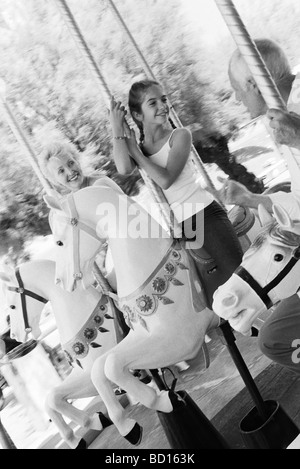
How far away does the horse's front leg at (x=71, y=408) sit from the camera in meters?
2.15

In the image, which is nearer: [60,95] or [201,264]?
[201,264]

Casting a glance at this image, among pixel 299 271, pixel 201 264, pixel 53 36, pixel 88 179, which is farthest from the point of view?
pixel 53 36

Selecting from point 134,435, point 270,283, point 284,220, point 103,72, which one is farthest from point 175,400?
point 103,72

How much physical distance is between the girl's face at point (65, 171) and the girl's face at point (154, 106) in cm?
40

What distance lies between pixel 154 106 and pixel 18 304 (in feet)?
2.90

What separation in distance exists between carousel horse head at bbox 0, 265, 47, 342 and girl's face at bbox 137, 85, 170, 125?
76cm

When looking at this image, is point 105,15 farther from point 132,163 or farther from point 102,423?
point 102,423

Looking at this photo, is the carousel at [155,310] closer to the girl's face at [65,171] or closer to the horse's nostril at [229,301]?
the horse's nostril at [229,301]

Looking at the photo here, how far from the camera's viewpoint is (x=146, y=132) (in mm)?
2039

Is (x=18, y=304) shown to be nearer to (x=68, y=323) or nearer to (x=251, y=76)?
(x=68, y=323)

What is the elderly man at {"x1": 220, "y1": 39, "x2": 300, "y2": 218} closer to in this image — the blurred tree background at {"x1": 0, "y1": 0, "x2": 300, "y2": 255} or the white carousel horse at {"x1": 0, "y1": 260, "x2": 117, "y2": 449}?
the white carousel horse at {"x1": 0, "y1": 260, "x2": 117, "y2": 449}
